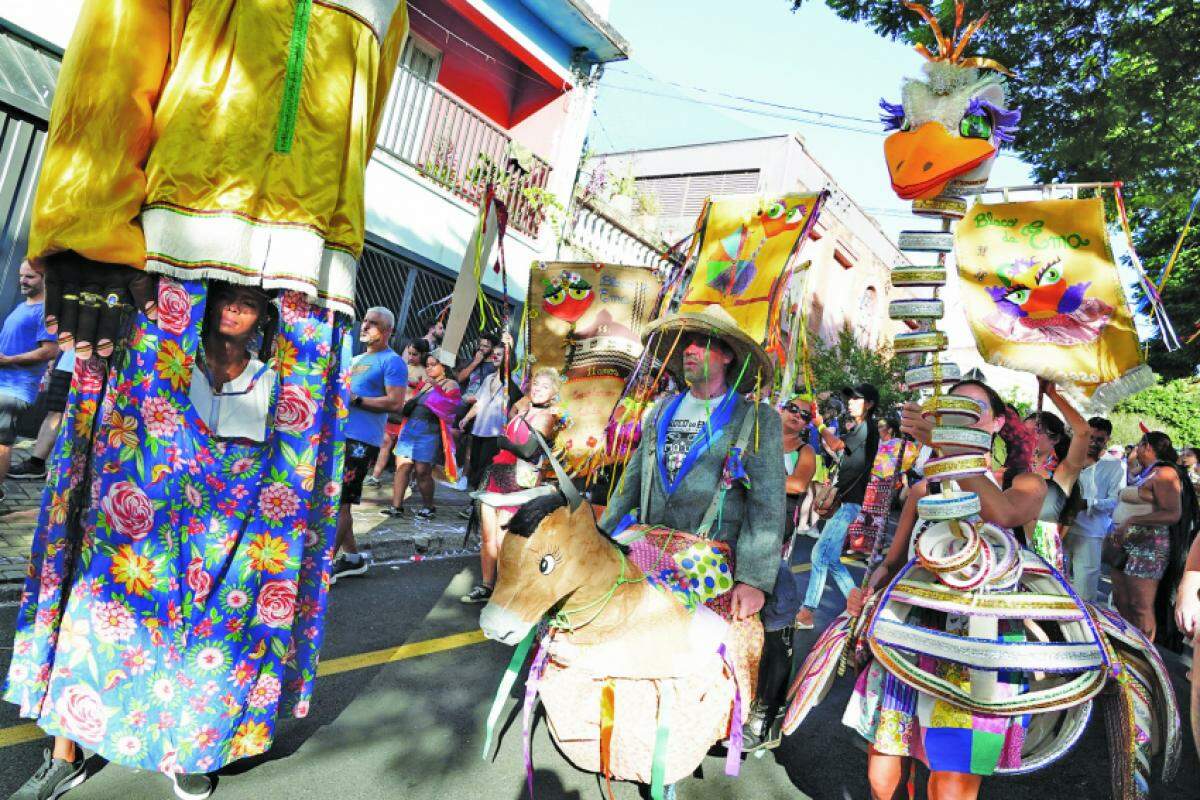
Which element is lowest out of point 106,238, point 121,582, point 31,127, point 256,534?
point 121,582

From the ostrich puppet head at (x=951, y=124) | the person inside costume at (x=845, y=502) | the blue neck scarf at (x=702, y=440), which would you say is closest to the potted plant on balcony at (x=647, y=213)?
the person inside costume at (x=845, y=502)

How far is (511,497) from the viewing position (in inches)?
78.2

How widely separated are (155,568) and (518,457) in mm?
2798

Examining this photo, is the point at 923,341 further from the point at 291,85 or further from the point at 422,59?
the point at 422,59

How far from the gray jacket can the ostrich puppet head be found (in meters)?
1.01

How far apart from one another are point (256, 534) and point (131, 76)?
1.40m

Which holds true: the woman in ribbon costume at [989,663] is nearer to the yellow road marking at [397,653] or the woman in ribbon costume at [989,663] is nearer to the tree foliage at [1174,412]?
the yellow road marking at [397,653]

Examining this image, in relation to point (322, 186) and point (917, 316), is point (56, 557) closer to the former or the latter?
point (322, 186)

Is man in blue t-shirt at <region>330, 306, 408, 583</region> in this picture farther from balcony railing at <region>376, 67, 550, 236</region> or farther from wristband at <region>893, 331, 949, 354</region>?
balcony railing at <region>376, 67, 550, 236</region>

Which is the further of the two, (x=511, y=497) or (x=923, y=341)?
(x=923, y=341)

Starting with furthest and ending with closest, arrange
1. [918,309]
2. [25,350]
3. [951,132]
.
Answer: [25,350] → [951,132] → [918,309]

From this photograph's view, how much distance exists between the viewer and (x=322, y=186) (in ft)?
7.87

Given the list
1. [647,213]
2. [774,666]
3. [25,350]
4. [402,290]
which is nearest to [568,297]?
[774,666]

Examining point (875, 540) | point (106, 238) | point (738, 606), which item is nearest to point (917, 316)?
point (738, 606)
